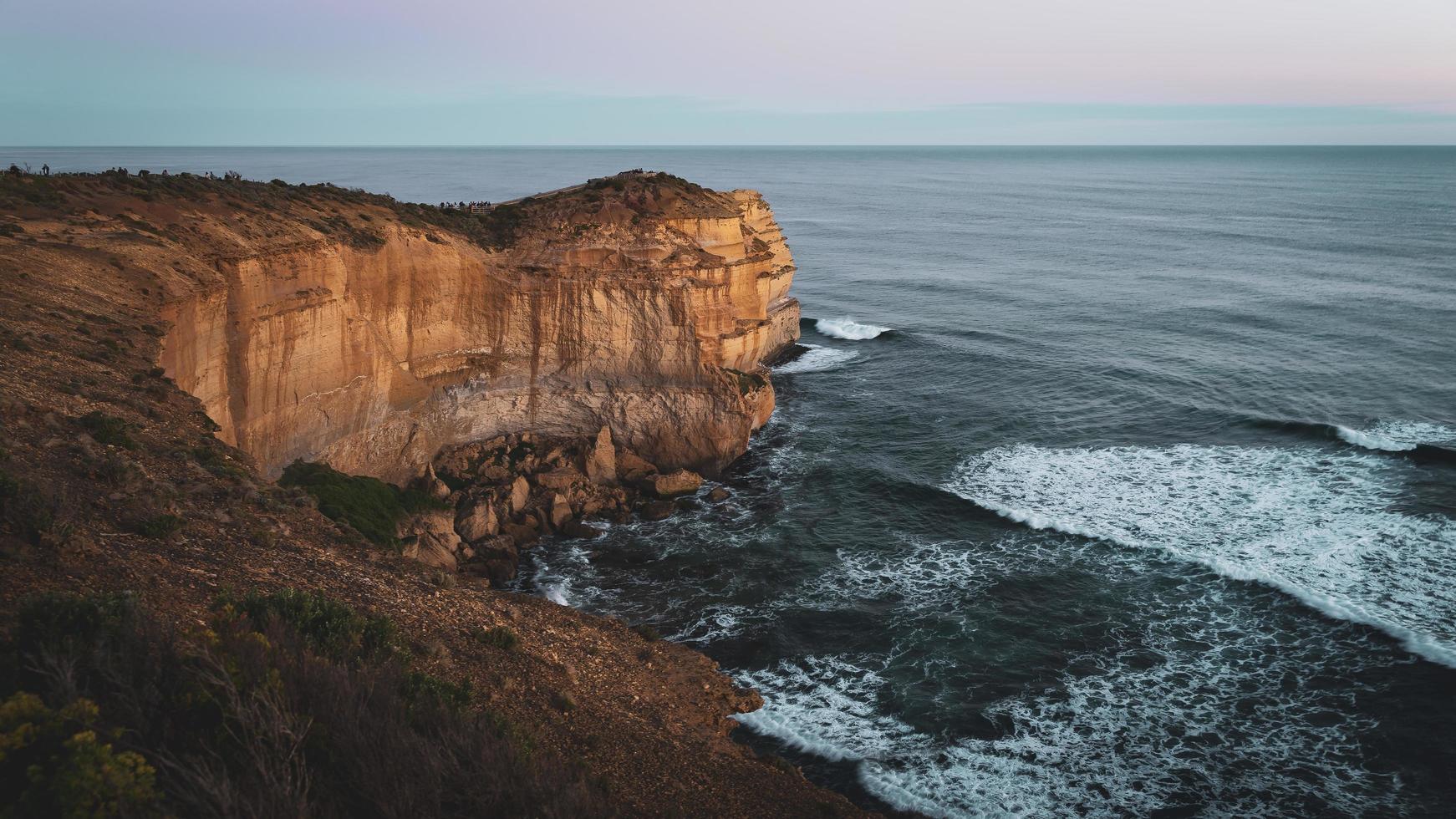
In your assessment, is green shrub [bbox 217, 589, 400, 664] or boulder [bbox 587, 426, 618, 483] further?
boulder [bbox 587, 426, 618, 483]

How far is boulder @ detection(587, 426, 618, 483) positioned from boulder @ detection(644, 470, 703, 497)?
5.19 ft

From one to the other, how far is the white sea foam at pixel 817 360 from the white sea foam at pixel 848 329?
3024 mm

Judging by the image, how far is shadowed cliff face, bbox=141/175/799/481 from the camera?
92.8ft

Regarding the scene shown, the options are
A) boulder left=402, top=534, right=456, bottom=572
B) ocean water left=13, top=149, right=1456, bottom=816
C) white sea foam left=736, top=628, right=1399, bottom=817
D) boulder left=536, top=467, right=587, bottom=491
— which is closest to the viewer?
white sea foam left=736, top=628, right=1399, bottom=817

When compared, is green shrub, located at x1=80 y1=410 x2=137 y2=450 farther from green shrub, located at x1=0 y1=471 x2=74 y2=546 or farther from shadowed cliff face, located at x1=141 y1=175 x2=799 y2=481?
shadowed cliff face, located at x1=141 y1=175 x2=799 y2=481

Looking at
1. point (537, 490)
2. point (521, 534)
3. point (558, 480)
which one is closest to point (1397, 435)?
point (558, 480)

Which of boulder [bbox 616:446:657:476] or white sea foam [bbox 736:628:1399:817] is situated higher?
boulder [bbox 616:446:657:476]

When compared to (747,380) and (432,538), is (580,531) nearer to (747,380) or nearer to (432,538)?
(432,538)

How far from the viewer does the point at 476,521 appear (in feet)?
106

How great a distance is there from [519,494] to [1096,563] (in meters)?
20.6

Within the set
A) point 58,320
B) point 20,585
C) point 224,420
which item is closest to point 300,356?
point 224,420

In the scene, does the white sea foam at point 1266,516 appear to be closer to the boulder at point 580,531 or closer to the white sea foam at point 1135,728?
the white sea foam at point 1135,728

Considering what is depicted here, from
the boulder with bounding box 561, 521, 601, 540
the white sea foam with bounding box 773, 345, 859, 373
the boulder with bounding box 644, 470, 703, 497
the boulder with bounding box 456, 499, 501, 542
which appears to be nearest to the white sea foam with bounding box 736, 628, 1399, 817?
the boulder with bounding box 561, 521, 601, 540

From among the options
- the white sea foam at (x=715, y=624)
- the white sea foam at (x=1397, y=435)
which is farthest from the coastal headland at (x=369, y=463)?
the white sea foam at (x=1397, y=435)
